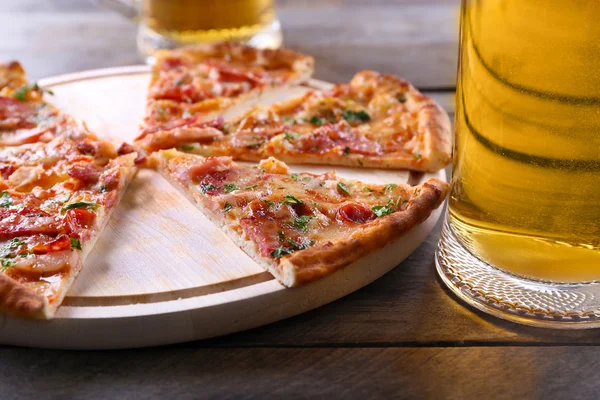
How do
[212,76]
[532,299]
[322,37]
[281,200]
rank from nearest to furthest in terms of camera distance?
[532,299] → [281,200] → [212,76] → [322,37]

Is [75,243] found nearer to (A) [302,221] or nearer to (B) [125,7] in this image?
(A) [302,221]

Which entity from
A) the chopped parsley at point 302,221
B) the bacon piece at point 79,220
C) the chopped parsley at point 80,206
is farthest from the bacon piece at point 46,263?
the chopped parsley at point 302,221

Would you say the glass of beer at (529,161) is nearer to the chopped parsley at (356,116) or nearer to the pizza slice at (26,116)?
the chopped parsley at (356,116)

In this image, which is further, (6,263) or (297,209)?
(297,209)

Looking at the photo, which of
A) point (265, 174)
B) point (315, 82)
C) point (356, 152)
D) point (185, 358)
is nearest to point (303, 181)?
point (265, 174)

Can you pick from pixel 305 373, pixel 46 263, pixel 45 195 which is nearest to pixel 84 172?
pixel 45 195

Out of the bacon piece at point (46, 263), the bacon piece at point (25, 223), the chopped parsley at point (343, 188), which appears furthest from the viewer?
the chopped parsley at point (343, 188)

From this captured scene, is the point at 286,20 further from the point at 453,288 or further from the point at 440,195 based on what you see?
the point at 453,288

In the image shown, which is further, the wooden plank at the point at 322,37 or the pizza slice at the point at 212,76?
the wooden plank at the point at 322,37
